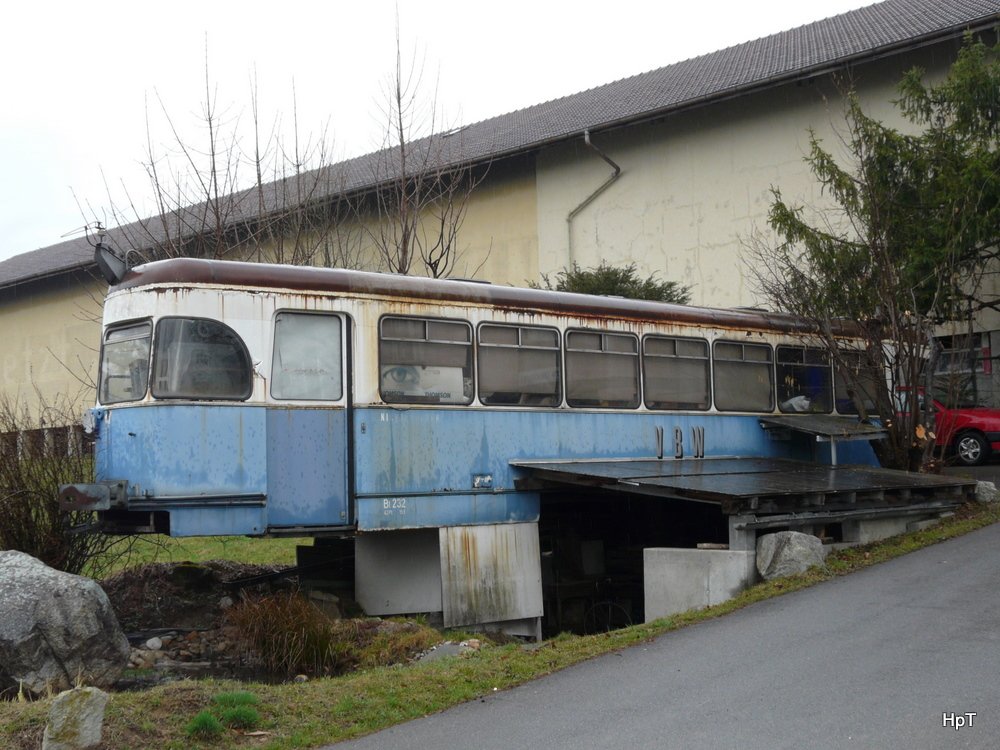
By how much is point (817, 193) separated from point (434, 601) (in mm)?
14836

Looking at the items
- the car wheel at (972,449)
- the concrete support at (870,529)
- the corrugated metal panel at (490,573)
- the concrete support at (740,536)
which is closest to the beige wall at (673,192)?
the car wheel at (972,449)

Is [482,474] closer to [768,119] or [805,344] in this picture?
[805,344]

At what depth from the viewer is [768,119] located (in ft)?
81.5

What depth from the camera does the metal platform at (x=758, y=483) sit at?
12.4m

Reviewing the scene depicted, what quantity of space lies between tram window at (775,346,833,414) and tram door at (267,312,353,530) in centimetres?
767

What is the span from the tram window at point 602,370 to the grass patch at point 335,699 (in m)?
3.90

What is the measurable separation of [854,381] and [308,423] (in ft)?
31.5

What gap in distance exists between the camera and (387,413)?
40.5ft

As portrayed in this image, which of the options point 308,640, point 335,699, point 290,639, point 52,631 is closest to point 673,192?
point 308,640

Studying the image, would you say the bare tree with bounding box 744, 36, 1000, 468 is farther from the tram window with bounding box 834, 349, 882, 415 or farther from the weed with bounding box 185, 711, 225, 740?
the weed with bounding box 185, 711, 225, 740

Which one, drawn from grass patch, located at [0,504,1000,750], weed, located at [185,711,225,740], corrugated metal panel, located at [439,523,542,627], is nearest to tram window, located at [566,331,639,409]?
corrugated metal panel, located at [439,523,542,627]

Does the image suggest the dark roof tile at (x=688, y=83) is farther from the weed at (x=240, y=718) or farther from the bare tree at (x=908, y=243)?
the weed at (x=240, y=718)

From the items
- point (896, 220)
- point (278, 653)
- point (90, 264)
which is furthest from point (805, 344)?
point (90, 264)

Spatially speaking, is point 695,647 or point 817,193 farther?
point 817,193
